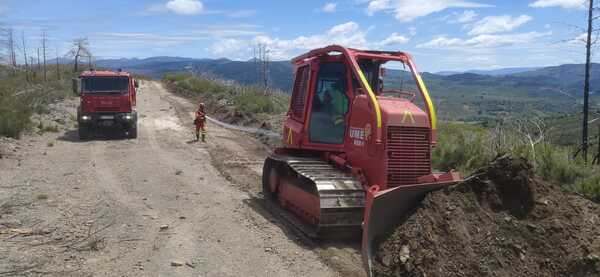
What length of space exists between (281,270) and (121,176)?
7.06 metres

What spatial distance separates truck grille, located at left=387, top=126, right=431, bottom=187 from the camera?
7172mm

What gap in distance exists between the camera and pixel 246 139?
64.9 feet

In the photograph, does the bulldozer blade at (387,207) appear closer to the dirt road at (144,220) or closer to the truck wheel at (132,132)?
the dirt road at (144,220)

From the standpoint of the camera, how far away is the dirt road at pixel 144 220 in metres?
6.49

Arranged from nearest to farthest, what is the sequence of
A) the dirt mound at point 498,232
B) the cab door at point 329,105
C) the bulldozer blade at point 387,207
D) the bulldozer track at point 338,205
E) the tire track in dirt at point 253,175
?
the dirt mound at point 498,232 < the bulldozer blade at point 387,207 < the tire track in dirt at point 253,175 < the bulldozer track at point 338,205 < the cab door at point 329,105

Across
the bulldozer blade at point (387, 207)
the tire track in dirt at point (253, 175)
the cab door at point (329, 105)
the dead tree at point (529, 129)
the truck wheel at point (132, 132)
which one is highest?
the cab door at point (329, 105)

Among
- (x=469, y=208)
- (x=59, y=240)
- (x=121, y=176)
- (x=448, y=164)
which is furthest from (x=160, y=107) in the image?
(x=469, y=208)

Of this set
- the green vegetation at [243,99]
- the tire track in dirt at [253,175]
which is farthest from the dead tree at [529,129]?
the green vegetation at [243,99]

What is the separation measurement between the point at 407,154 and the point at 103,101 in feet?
48.3

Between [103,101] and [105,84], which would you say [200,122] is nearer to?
[103,101]

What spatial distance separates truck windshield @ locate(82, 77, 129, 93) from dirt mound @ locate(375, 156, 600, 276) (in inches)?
620

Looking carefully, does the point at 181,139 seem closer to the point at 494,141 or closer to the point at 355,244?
the point at 494,141

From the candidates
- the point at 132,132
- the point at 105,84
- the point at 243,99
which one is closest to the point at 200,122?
the point at 132,132

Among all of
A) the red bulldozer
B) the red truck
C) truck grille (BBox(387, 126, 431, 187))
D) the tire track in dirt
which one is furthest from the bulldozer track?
the red truck
